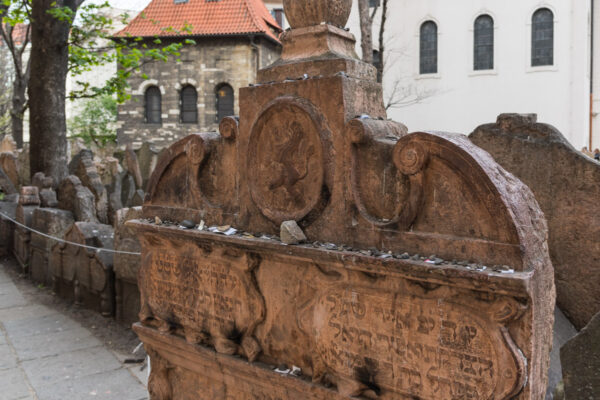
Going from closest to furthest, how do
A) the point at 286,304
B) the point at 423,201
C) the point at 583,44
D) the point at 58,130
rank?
the point at 423,201, the point at 286,304, the point at 58,130, the point at 583,44

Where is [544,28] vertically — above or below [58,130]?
above

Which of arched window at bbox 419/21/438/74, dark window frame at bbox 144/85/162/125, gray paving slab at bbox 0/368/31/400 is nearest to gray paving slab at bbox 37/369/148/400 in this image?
gray paving slab at bbox 0/368/31/400

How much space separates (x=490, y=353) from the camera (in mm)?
1981

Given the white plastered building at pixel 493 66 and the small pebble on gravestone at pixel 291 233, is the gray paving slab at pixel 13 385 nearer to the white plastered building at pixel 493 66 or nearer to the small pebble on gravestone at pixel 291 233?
the small pebble on gravestone at pixel 291 233

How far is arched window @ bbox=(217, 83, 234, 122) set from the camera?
23.7m

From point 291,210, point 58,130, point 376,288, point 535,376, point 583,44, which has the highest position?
point 583,44

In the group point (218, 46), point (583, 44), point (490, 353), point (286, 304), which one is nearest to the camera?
point (490, 353)

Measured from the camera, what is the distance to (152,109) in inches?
970

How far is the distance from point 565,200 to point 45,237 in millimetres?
6066

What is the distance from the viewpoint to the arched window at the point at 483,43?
2005cm

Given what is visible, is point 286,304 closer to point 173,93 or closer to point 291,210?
point 291,210

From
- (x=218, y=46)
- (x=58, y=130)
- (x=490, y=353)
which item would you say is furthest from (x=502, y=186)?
(x=218, y=46)

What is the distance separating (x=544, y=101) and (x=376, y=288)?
19.8m

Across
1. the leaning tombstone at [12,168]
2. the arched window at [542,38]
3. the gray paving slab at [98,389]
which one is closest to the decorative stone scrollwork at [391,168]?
the gray paving slab at [98,389]
